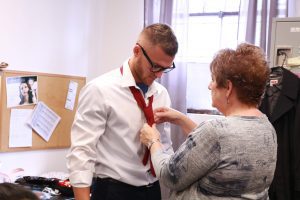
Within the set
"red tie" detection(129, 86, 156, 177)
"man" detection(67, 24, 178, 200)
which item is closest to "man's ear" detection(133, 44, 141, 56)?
"man" detection(67, 24, 178, 200)

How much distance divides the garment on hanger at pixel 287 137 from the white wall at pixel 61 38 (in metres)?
1.72

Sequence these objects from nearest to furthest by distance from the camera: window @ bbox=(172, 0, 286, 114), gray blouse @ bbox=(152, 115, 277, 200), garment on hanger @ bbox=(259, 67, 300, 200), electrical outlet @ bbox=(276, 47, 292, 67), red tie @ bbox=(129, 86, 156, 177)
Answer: gray blouse @ bbox=(152, 115, 277, 200) < red tie @ bbox=(129, 86, 156, 177) < garment on hanger @ bbox=(259, 67, 300, 200) < electrical outlet @ bbox=(276, 47, 292, 67) < window @ bbox=(172, 0, 286, 114)

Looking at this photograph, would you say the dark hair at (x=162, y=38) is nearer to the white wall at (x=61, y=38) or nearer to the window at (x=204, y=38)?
the white wall at (x=61, y=38)

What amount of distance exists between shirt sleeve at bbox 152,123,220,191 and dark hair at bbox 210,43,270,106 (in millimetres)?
173

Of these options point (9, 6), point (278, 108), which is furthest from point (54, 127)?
point (278, 108)

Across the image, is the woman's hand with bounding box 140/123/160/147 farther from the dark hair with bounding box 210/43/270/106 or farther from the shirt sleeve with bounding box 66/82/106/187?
the dark hair with bounding box 210/43/270/106

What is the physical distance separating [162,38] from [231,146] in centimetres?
58

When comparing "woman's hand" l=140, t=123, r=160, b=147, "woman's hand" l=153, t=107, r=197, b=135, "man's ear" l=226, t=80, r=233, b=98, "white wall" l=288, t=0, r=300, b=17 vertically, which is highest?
"white wall" l=288, t=0, r=300, b=17

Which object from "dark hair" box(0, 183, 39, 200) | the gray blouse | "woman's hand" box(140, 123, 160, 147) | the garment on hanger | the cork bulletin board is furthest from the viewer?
the cork bulletin board

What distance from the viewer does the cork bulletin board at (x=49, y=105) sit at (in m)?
2.61

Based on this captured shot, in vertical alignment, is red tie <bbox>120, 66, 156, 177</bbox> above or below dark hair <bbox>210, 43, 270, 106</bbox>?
below

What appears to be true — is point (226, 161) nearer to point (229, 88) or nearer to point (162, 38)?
point (229, 88)

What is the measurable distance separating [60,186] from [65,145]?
0.57 m

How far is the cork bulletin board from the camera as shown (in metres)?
2.61
